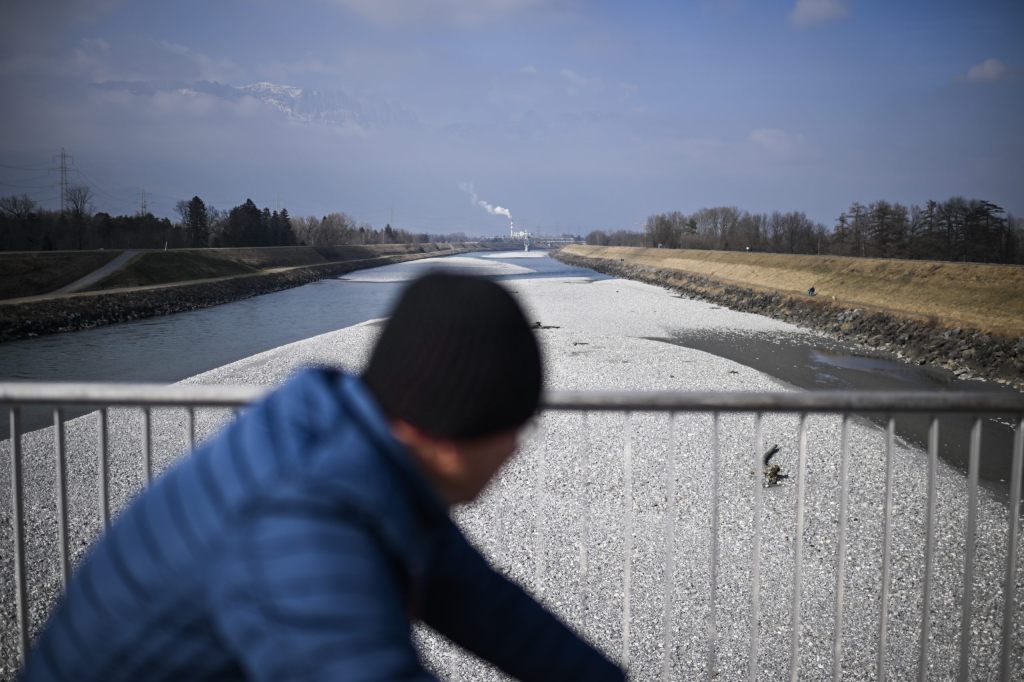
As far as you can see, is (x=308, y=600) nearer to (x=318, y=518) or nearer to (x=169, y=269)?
(x=318, y=518)

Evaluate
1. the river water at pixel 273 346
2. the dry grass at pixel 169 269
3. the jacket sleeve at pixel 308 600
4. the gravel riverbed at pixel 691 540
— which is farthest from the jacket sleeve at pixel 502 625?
the dry grass at pixel 169 269

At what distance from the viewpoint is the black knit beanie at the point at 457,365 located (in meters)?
0.73

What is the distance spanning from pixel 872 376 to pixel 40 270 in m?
43.5

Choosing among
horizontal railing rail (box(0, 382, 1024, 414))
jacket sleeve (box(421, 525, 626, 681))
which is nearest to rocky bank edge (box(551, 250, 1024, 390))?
horizontal railing rail (box(0, 382, 1024, 414))

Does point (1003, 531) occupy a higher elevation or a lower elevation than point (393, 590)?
lower

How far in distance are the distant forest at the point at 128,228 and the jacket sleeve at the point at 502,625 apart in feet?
192

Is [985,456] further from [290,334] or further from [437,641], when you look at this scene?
[290,334]

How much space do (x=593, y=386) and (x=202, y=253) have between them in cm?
4949

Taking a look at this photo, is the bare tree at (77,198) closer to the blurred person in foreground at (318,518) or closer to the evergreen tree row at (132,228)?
the evergreen tree row at (132,228)

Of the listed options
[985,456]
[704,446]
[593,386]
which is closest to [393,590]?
[704,446]

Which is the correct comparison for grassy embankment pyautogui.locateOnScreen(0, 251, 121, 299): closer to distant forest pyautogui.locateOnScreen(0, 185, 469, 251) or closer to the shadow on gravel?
distant forest pyautogui.locateOnScreen(0, 185, 469, 251)

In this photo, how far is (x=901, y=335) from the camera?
76.4ft

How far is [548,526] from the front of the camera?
8344mm

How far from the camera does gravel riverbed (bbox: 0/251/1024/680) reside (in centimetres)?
593
